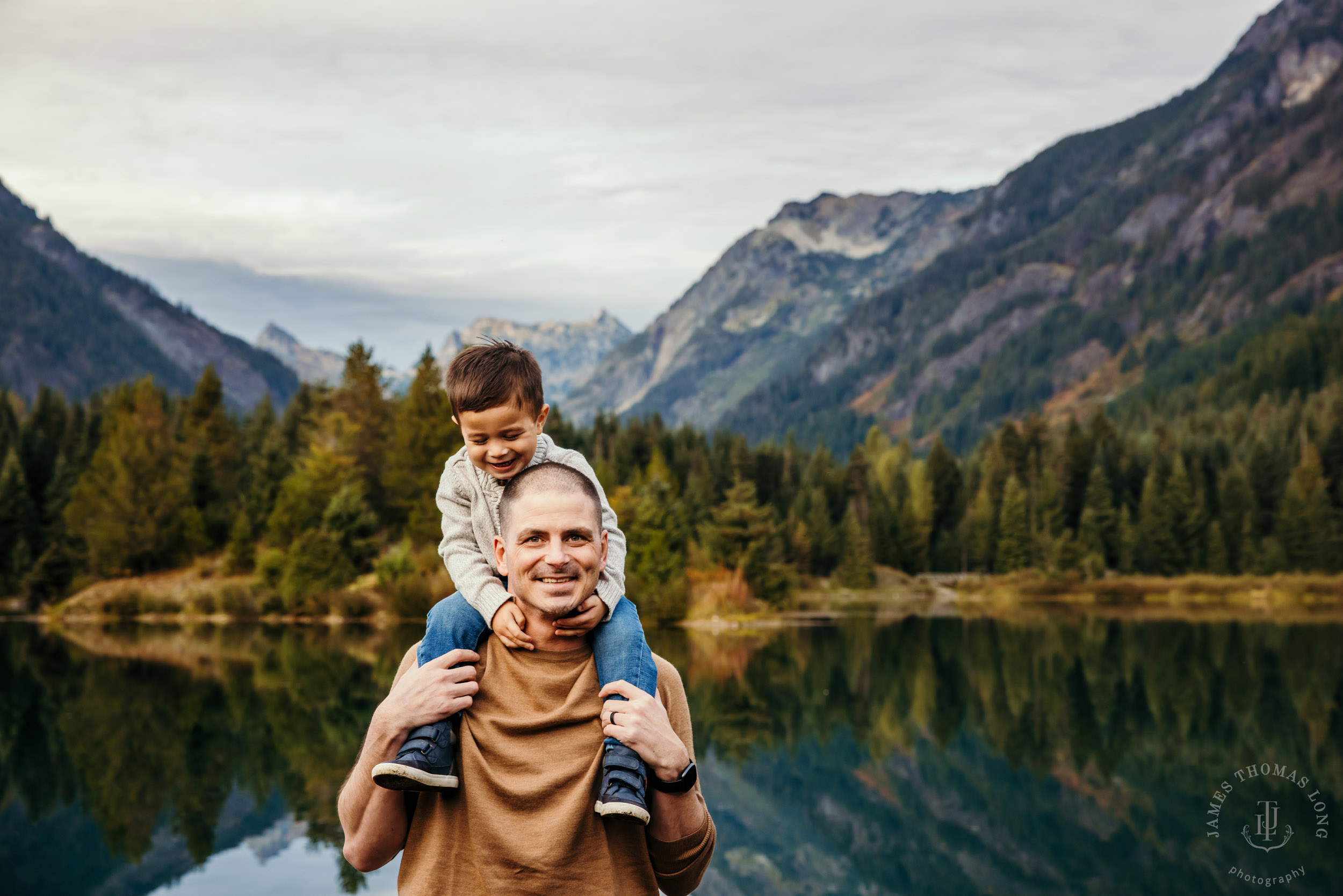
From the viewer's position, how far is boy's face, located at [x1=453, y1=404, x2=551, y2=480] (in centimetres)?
322

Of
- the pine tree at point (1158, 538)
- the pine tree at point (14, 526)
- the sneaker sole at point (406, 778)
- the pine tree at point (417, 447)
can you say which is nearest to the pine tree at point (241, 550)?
the pine tree at point (417, 447)

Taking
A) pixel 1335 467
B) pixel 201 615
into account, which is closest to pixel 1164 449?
pixel 1335 467

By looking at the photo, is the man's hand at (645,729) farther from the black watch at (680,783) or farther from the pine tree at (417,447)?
the pine tree at (417,447)

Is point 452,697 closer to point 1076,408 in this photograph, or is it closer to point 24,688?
point 24,688

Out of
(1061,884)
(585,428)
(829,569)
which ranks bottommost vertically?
(829,569)

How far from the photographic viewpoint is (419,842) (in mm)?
2842

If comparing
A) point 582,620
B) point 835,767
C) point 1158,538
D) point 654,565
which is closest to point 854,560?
point 1158,538

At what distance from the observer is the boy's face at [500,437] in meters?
3.22

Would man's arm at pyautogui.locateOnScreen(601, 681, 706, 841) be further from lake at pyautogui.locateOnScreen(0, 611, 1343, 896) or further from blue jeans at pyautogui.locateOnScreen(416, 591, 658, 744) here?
lake at pyautogui.locateOnScreen(0, 611, 1343, 896)

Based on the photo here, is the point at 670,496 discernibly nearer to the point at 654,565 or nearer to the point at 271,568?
the point at 654,565

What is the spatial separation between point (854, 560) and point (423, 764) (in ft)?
212

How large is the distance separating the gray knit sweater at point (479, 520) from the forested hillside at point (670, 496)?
33.0 m

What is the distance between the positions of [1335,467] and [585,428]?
5370 cm

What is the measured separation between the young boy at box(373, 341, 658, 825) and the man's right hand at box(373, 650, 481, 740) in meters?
0.05
